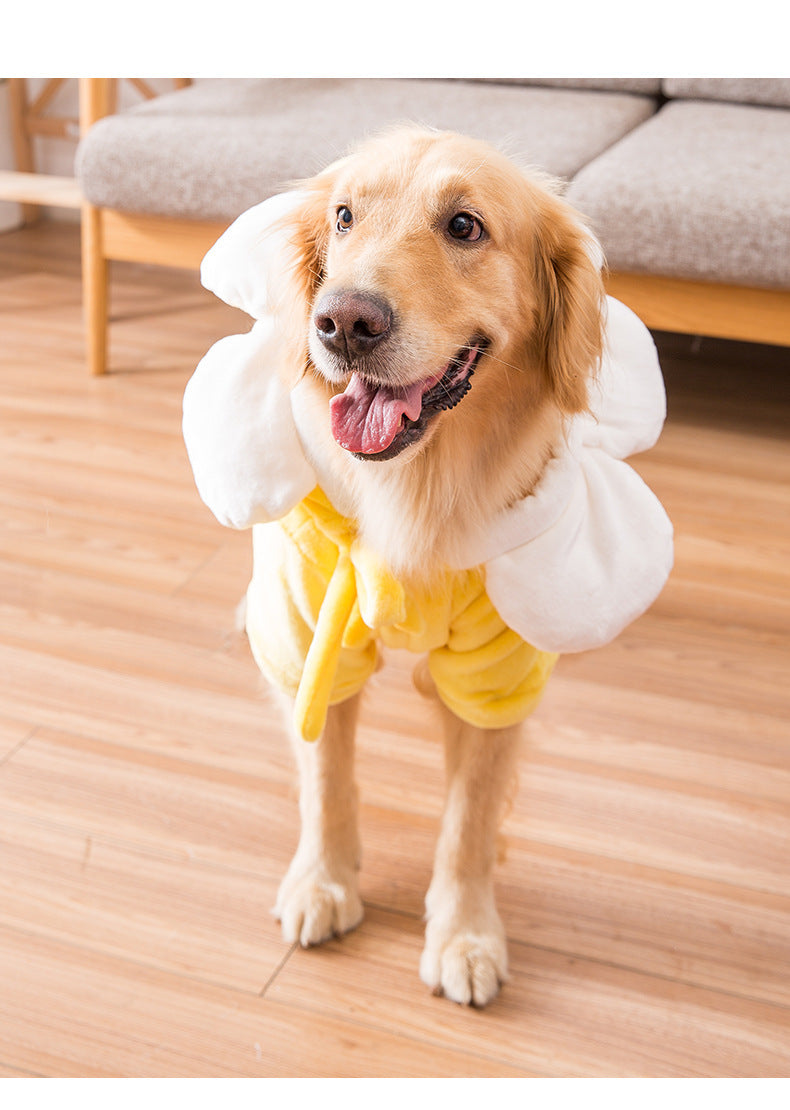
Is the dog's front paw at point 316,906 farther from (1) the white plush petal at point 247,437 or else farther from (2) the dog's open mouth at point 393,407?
(2) the dog's open mouth at point 393,407

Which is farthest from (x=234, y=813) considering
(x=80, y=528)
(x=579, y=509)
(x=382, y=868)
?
(x=80, y=528)

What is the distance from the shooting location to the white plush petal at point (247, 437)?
1051 mm

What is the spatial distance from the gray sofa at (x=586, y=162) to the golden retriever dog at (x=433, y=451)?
941 millimetres

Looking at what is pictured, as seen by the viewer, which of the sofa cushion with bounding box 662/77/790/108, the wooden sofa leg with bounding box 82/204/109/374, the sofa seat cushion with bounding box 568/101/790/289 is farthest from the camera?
the sofa cushion with bounding box 662/77/790/108

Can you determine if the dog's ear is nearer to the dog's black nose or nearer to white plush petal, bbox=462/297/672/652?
white plush petal, bbox=462/297/672/652

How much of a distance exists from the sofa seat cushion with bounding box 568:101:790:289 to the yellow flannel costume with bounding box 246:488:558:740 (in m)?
1.19

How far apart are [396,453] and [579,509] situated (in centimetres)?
23

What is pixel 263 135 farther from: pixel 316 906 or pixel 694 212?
pixel 316 906

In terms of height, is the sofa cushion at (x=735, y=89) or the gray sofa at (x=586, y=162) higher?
the sofa cushion at (x=735, y=89)

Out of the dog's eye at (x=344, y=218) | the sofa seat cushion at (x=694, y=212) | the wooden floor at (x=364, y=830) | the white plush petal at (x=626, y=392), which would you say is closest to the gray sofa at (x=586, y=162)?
the sofa seat cushion at (x=694, y=212)

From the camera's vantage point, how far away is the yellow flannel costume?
1.10 m

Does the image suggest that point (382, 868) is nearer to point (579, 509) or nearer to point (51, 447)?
point (579, 509)

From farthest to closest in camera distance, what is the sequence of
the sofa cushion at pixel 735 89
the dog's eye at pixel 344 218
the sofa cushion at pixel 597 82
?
the sofa cushion at pixel 597 82
the sofa cushion at pixel 735 89
the dog's eye at pixel 344 218

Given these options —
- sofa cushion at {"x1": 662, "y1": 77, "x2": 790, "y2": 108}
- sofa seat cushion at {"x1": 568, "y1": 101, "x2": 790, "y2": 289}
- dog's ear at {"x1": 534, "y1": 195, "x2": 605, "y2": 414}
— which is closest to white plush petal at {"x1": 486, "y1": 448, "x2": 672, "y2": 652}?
dog's ear at {"x1": 534, "y1": 195, "x2": 605, "y2": 414}
